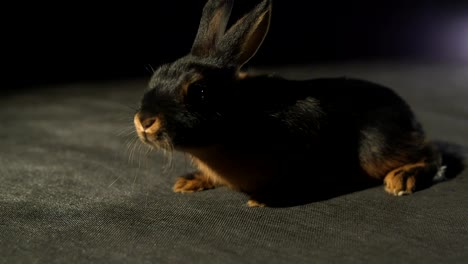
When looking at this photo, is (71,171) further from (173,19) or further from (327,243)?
(173,19)

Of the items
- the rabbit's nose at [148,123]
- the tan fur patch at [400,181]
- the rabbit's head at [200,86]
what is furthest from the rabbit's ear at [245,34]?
the tan fur patch at [400,181]

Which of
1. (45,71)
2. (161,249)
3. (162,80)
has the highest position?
(162,80)

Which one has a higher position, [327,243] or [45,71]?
[327,243]

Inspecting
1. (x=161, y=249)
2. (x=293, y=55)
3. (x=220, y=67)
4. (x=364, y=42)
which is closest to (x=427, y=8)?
(x=364, y=42)

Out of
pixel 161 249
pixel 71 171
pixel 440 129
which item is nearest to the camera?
pixel 161 249

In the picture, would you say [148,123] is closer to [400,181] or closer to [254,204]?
[254,204]

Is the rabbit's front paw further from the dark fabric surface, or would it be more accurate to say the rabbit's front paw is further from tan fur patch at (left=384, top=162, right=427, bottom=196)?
tan fur patch at (left=384, top=162, right=427, bottom=196)

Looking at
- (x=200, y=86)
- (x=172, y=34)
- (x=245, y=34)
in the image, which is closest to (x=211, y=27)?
(x=245, y=34)
